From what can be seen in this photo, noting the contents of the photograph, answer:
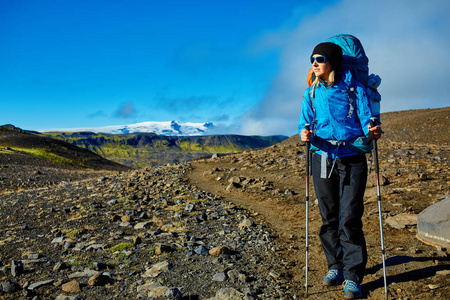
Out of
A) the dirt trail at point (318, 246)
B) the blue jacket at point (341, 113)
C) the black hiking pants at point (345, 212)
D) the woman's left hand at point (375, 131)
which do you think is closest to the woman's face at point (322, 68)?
the blue jacket at point (341, 113)

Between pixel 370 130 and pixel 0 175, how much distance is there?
95.9ft

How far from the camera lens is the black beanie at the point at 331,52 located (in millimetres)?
4863

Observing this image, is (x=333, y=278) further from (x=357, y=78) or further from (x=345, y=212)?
(x=357, y=78)

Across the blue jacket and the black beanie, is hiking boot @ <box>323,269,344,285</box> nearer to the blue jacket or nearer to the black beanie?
the blue jacket

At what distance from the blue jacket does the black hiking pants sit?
11.1 inches

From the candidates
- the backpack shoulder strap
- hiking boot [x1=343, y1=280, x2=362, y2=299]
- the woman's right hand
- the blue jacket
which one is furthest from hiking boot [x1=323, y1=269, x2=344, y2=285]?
the backpack shoulder strap

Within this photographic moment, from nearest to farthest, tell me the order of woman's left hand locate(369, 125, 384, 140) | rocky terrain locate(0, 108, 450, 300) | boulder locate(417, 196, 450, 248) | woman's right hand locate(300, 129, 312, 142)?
1. woman's left hand locate(369, 125, 384, 140)
2. woman's right hand locate(300, 129, 312, 142)
3. rocky terrain locate(0, 108, 450, 300)
4. boulder locate(417, 196, 450, 248)

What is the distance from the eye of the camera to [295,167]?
56.0 ft

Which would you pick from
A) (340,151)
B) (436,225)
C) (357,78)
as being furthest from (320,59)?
(436,225)

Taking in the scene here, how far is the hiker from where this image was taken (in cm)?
490

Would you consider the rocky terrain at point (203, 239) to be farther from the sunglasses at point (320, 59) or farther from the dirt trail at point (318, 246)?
the sunglasses at point (320, 59)

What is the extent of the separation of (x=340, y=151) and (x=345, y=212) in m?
0.97

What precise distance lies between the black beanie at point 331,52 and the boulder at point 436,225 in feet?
14.7

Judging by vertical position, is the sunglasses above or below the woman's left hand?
above
